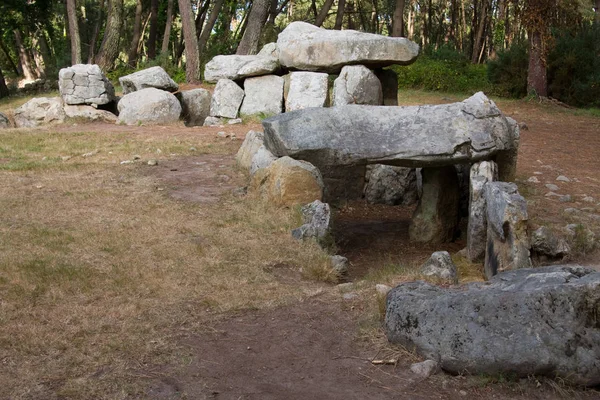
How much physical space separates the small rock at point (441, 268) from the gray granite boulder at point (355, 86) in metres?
7.77

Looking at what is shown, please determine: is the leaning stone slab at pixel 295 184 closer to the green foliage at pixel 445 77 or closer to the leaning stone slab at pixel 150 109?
the leaning stone slab at pixel 150 109

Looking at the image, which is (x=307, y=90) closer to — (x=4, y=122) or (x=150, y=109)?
(x=150, y=109)

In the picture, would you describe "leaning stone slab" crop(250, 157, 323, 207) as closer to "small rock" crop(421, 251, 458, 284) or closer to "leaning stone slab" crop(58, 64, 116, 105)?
"small rock" crop(421, 251, 458, 284)

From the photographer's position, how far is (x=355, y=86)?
535 inches

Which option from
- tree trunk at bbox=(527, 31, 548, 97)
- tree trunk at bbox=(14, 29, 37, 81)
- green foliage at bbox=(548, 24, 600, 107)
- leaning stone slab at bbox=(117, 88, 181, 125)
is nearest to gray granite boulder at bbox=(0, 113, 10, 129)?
leaning stone slab at bbox=(117, 88, 181, 125)

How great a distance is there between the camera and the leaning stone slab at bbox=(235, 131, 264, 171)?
10016 mm

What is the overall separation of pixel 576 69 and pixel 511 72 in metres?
1.61

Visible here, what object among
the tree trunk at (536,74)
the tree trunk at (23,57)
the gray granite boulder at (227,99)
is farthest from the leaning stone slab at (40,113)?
the tree trunk at (23,57)

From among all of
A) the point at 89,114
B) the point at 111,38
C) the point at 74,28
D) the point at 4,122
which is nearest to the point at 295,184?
the point at 89,114

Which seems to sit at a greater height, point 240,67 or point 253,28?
point 253,28

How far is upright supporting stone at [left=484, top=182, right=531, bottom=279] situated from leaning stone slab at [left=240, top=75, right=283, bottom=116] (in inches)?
321

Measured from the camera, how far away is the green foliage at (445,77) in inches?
786

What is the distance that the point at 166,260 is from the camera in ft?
21.0

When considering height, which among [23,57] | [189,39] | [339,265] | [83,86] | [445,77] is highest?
[189,39]
